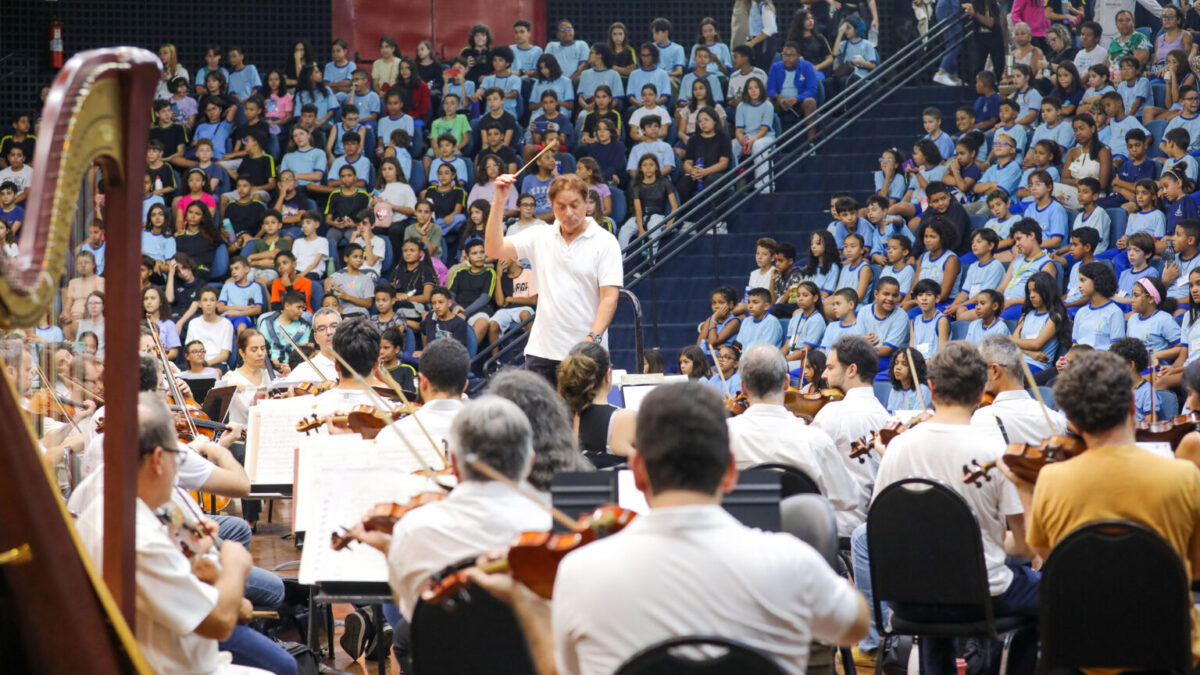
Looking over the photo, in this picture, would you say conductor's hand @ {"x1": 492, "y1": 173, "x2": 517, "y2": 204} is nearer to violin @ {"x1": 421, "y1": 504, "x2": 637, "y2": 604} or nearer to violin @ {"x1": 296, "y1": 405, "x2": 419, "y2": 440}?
violin @ {"x1": 296, "y1": 405, "x2": 419, "y2": 440}

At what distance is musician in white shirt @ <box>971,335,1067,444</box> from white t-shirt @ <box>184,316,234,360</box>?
705cm

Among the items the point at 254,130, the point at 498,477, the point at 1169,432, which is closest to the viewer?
the point at 498,477

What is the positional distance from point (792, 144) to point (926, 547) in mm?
9196

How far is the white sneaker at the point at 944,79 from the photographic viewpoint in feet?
41.1

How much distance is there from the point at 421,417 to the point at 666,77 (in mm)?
8796

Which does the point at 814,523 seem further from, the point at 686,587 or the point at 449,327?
the point at 449,327

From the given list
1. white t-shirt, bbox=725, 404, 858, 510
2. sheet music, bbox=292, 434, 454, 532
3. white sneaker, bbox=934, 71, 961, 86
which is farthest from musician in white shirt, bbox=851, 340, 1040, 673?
white sneaker, bbox=934, 71, 961, 86

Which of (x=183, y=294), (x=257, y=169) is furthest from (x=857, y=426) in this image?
(x=257, y=169)

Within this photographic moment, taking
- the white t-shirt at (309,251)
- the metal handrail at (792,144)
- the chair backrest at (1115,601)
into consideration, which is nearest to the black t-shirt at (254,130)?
the white t-shirt at (309,251)

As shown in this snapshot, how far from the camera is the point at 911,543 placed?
3805mm

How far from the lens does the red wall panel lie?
1503 cm

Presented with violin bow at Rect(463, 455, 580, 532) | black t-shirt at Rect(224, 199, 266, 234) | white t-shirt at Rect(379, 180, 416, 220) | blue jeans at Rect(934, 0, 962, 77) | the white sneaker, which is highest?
blue jeans at Rect(934, 0, 962, 77)

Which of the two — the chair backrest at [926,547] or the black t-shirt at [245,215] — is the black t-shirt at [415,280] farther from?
the chair backrest at [926,547]

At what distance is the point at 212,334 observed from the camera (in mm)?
10328
